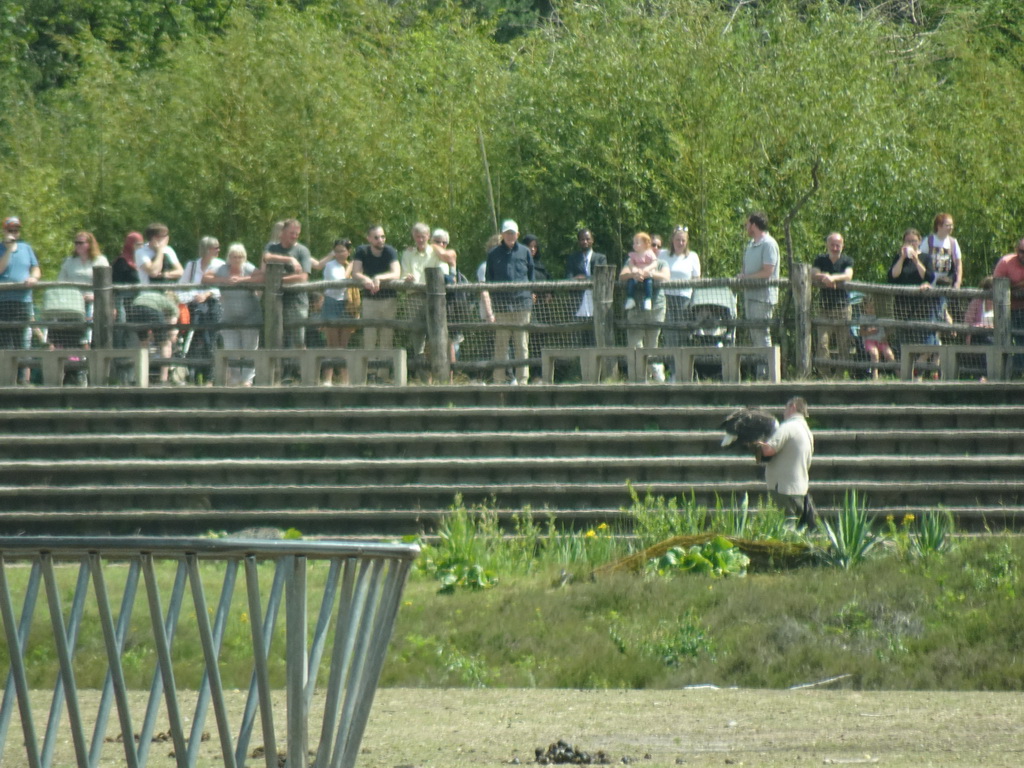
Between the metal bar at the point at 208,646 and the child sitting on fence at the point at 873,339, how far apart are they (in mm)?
12730

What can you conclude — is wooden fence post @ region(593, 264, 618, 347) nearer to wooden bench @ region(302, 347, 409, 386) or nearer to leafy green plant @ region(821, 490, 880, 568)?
wooden bench @ region(302, 347, 409, 386)

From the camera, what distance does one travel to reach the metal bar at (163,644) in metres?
4.25

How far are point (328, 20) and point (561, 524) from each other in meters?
25.2

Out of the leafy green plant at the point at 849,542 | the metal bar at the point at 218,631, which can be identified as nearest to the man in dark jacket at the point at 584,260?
the leafy green plant at the point at 849,542

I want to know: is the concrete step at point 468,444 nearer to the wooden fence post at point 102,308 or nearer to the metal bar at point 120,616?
the wooden fence post at point 102,308

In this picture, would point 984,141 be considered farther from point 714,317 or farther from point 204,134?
point 204,134

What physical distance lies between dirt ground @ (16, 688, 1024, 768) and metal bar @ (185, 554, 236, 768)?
218cm

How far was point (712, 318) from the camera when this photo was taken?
53.4ft

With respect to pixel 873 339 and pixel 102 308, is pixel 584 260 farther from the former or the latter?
pixel 102 308

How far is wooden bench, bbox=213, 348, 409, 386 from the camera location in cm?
1602

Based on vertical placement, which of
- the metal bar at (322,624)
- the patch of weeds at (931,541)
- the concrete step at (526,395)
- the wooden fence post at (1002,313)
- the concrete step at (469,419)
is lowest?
the patch of weeds at (931,541)

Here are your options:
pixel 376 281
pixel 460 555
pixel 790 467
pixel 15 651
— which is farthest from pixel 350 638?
pixel 376 281

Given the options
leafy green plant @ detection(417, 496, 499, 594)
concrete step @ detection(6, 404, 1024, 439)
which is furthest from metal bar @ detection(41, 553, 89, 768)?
concrete step @ detection(6, 404, 1024, 439)

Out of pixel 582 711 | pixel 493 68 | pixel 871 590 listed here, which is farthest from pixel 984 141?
pixel 582 711
